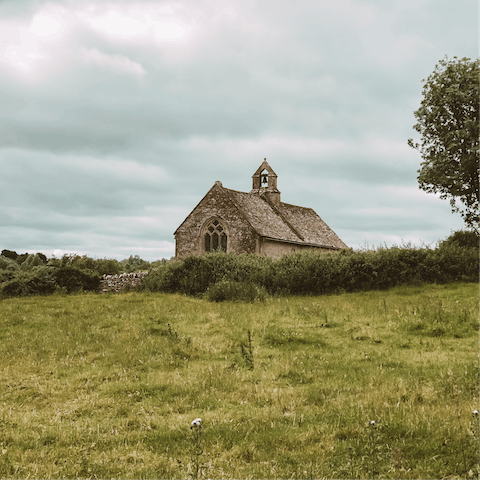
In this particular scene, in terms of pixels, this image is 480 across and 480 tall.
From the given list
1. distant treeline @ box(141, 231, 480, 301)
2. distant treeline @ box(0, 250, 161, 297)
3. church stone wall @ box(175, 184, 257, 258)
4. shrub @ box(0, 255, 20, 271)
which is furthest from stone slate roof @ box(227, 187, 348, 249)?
shrub @ box(0, 255, 20, 271)

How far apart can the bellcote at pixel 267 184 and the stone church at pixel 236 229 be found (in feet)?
7.35

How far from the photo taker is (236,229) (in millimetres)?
37969

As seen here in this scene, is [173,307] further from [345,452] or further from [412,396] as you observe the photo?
[345,452]

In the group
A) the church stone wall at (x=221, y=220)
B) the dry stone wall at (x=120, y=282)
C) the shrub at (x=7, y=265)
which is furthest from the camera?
the church stone wall at (x=221, y=220)

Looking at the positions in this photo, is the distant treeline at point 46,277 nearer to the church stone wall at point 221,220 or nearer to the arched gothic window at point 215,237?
the church stone wall at point 221,220

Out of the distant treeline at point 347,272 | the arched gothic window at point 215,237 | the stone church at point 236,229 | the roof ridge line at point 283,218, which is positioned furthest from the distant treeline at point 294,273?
the roof ridge line at point 283,218

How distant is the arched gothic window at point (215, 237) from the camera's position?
127 ft

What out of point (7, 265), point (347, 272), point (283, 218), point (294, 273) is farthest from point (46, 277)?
point (283, 218)

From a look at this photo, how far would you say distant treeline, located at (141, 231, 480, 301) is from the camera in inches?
899

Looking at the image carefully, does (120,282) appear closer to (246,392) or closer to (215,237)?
(215,237)

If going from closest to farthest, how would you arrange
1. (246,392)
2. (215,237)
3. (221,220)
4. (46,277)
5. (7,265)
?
(246,392), (46,277), (7,265), (221,220), (215,237)

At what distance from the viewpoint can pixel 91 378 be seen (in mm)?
11305

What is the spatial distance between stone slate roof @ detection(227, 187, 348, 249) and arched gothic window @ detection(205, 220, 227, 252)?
2.51m

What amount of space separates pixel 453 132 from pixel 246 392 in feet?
89.2
